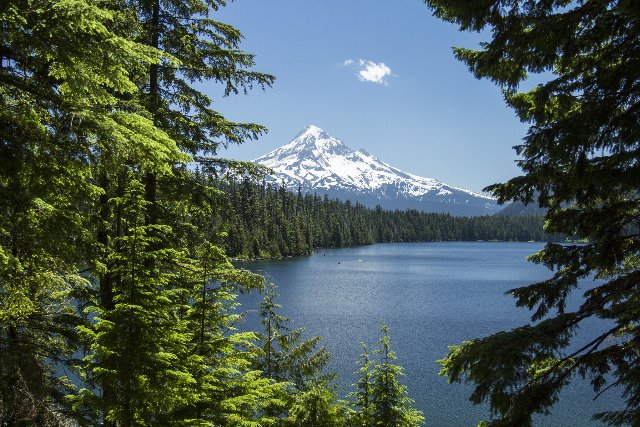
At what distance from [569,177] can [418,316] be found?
143 feet

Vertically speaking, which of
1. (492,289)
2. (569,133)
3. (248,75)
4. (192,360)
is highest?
(248,75)

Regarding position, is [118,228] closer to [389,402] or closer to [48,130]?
[48,130]

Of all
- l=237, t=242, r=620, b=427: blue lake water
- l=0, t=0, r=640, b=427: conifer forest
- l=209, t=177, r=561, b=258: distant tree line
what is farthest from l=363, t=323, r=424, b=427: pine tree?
l=209, t=177, r=561, b=258: distant tree line

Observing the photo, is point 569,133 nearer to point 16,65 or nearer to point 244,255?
point 16,65

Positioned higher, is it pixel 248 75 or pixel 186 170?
pixel 248 75

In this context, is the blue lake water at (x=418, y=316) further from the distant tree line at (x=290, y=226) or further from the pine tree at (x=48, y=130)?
the pine tree at (x=48, y=130)

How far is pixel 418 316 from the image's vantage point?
46.6 meters

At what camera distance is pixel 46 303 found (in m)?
8.05

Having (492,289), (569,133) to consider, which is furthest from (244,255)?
(569,133)

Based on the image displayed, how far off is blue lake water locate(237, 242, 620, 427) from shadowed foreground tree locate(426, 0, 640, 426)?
19143 mm

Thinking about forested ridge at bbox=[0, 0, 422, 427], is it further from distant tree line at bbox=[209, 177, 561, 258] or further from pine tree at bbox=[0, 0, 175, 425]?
distant tree line at bbox=[209, 177, 561, 258]

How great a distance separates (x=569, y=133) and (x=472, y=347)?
242 cm

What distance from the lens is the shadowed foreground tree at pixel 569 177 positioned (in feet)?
14.4

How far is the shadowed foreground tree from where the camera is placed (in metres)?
4.38
